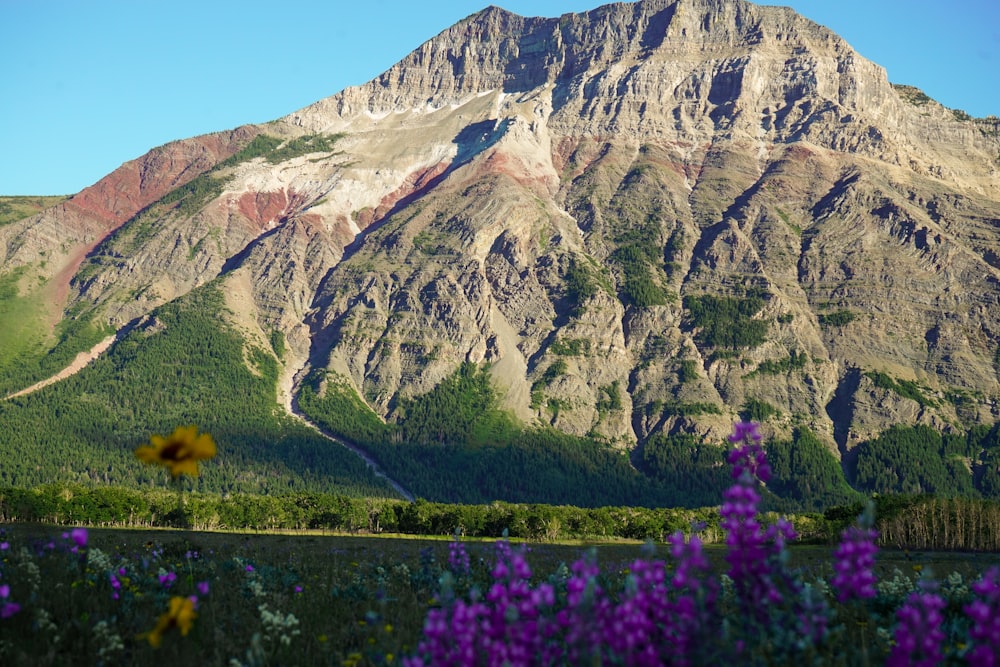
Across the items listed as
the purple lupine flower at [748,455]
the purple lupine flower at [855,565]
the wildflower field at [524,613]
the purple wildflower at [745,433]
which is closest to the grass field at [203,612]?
the wildflower field at [524,613]

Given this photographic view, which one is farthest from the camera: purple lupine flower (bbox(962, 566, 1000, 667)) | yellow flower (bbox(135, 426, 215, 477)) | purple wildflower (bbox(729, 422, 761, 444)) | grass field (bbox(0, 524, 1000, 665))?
grass field (bbox(0, 524, 1000, 665))

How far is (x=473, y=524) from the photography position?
455 ft

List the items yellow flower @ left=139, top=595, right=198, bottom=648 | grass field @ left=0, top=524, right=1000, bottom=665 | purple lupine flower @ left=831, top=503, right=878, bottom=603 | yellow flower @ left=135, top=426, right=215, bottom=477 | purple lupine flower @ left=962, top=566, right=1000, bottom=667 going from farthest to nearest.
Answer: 1. grass field @ left=0, top=524, right=1000, bottom=665
2. yellow flower @ left=135, top=426, right=215, bottom=477
3. yellow flower @ left=139, top=595, right=198, bottom=648
4. purple lupine flower @ left=831, top=503, right=878, bottom=603
5. purple lupine flower @ left=962, top=566, right=1000, bottom=667

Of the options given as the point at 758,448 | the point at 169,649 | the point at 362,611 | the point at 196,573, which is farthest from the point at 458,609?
the point at 196,573

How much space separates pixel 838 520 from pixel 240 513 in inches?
3409

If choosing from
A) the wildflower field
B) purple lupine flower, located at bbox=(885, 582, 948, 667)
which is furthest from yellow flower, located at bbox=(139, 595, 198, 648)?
purple lupine flower, located at bbox=(885, 582, 948, 667)

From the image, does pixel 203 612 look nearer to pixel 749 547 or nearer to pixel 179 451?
pixel 179 451

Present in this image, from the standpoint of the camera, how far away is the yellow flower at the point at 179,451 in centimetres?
1163

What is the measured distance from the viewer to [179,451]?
11.8 m

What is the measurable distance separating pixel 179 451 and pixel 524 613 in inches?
194

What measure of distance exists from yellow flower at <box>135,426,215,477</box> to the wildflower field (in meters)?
0.04

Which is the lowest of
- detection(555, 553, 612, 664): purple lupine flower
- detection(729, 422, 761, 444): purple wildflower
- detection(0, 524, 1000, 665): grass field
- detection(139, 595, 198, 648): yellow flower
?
detection(0, 524, 1000, 665): grass field

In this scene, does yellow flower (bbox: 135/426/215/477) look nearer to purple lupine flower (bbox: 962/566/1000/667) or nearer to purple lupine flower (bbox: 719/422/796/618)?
purple lupine flower (bbox: 719/422/796/618)

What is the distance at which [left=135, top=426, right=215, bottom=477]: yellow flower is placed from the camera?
1163 centimetres
